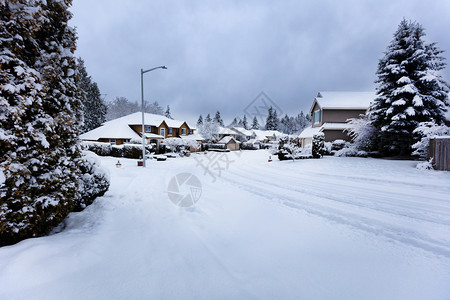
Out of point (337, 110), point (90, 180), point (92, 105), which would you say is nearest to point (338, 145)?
point (337, 110)

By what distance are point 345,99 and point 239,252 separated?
31145 mm

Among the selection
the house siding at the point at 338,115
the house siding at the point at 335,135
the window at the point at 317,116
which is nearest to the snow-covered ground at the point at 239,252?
the house siding at the point at 335,135

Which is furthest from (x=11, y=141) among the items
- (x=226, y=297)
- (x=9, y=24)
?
(x=226, y=297)

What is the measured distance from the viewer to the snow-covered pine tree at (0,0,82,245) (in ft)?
10.1

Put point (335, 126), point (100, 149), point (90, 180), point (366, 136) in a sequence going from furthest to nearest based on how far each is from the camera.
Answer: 1. point (335, 126)
2. point (100, 149)
3. point (366, 136)
4. point (90, 180)

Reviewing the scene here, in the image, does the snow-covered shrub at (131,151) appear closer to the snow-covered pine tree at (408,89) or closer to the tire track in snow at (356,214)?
the tire track in snow at (356,214)

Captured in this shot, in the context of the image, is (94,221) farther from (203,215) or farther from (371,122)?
(371,122)

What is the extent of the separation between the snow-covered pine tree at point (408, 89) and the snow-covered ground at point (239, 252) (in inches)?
533

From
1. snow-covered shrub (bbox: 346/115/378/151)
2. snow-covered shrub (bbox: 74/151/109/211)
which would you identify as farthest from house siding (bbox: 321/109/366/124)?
snow-covered shrub (bbox: 74/151/109/211)

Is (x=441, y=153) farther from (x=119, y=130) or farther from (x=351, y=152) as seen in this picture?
(x=119, y=130)

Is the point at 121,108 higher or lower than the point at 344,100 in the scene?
higher

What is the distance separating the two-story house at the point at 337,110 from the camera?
2553cm

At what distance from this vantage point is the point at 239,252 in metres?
3.47

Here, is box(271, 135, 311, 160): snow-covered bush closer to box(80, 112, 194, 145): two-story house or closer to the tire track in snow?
the tire track in snow
